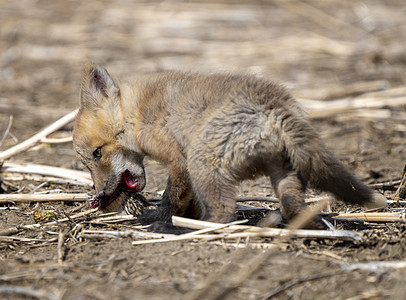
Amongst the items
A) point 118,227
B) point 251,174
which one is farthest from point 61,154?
point 251,174

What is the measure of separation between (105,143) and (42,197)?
91 centimetres

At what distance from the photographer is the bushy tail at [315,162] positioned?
174 inches

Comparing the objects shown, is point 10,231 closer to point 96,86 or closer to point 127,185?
point 127,185

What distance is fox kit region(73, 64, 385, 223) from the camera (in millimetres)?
4480

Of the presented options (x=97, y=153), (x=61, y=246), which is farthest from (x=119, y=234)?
(x=97, y=153)

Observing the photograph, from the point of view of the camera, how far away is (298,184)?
4594 mm

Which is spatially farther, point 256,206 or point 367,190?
point 256,206

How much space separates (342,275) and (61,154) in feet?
17.0

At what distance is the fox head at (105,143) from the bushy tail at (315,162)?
168 centimetres

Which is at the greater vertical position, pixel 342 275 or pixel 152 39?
pixel 152 39

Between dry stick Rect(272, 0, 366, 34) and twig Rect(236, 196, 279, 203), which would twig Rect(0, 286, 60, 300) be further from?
dry stick Rect(272, 0, 366, 34)

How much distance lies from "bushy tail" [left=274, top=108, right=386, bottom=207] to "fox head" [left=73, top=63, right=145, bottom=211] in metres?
1.68

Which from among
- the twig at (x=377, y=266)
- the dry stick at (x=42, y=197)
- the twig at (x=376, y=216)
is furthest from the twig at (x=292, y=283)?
the dry stick at (x=42, y=197)

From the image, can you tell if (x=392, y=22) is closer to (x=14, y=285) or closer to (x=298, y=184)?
(x=298, y=184)
